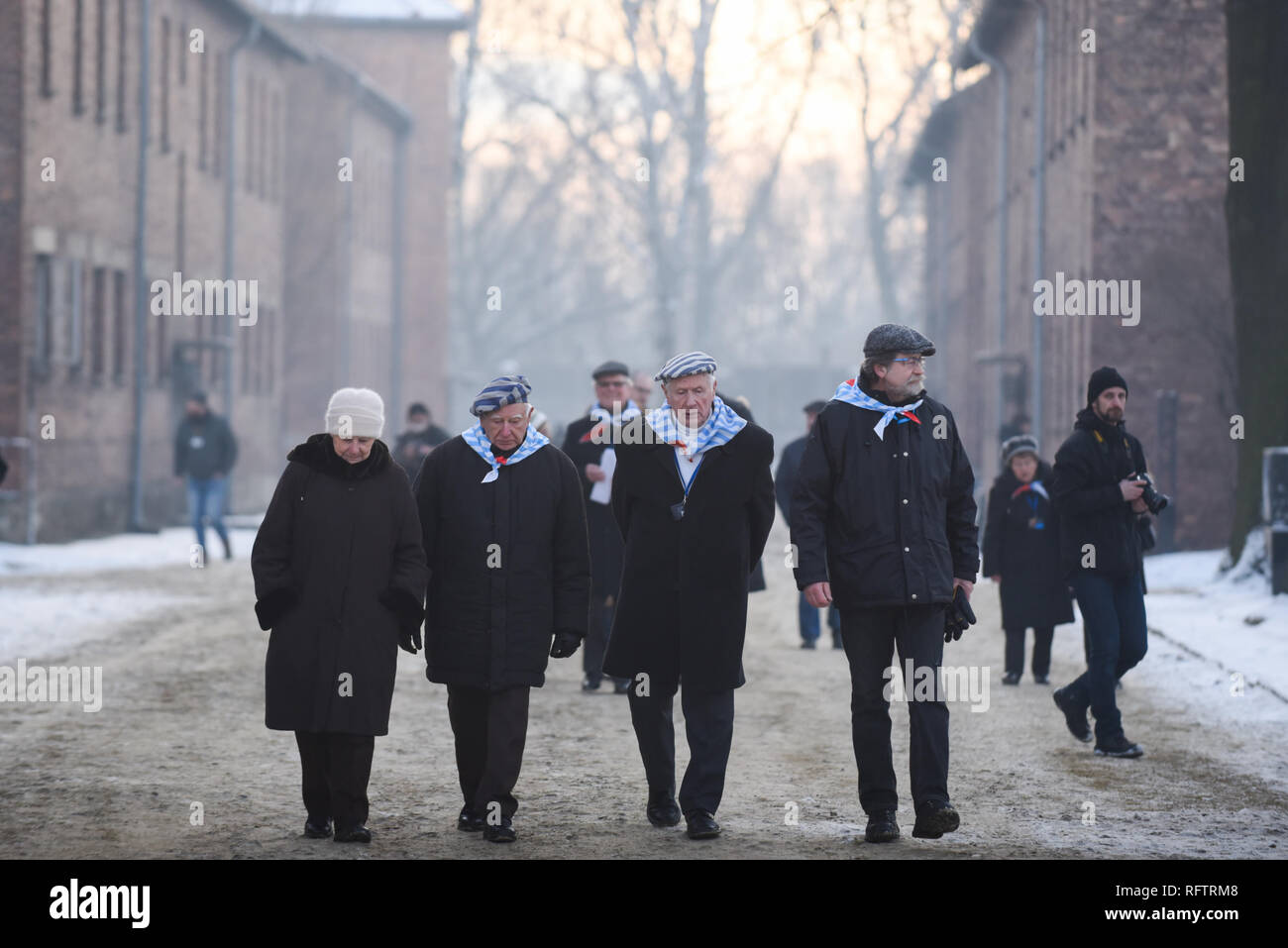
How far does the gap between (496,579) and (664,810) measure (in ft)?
3.70

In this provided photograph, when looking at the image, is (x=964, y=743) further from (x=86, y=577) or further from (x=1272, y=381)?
(x=86, y=577)

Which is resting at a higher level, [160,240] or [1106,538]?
[160,240]

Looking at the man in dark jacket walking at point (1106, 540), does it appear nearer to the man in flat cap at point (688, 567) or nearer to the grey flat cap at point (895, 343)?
the grey flat cap at point (895, 343)

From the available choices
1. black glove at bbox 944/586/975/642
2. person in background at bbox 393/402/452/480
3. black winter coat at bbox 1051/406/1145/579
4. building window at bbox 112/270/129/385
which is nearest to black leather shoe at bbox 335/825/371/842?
black glove at bbox 944/586/975/642

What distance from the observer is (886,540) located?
324 inches

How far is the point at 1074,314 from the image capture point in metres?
27.6

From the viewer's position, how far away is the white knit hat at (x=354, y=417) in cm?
809

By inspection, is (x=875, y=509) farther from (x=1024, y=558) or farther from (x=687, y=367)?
(x=1024, y=558)

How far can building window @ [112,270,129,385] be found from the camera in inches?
1236

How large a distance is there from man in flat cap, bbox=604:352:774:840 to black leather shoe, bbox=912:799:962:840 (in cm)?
80

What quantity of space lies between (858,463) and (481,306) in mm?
60664

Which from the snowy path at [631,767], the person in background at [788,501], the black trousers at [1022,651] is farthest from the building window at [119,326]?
the black trousers at [1022,651]

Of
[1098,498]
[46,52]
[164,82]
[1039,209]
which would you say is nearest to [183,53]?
[164,82]
